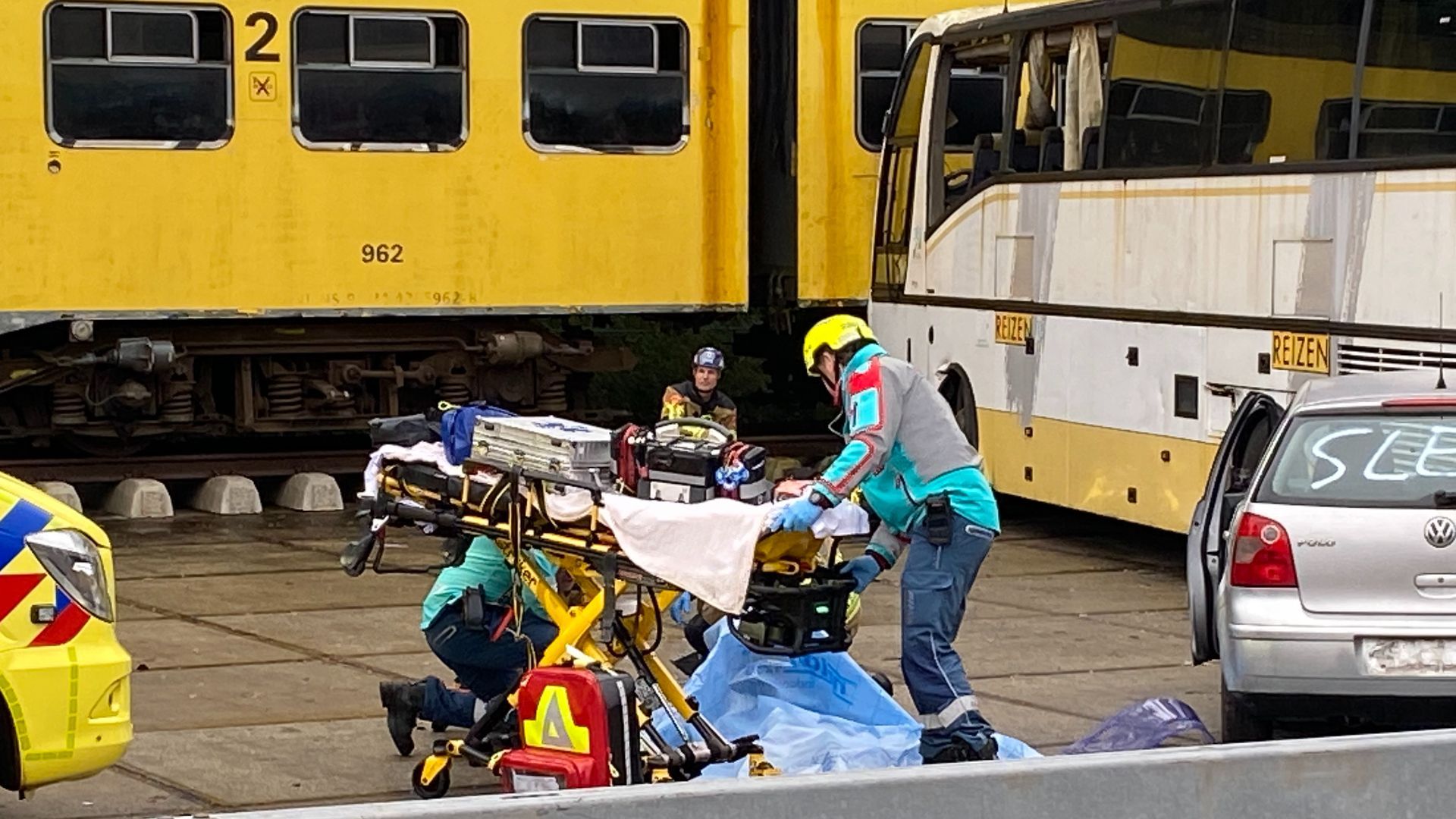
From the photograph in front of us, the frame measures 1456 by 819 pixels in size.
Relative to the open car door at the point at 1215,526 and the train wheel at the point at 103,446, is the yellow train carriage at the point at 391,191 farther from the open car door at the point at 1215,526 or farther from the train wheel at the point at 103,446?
the open car door at the point at 1215,526

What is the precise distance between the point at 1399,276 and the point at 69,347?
27.9 feet

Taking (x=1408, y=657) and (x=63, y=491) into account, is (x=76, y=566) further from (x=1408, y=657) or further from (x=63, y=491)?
(x=63, y=491)

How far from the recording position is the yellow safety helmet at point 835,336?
868 centimetres

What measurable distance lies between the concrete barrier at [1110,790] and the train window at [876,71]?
42.4 feet

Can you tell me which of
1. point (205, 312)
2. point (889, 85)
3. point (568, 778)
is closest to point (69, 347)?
point (205, 312)

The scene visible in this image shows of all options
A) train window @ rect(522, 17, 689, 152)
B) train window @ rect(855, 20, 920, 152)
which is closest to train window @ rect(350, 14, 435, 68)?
train window @ rect(522, 17, 689, 152)

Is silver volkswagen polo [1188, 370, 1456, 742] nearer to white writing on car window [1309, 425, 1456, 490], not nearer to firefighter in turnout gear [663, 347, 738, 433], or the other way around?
white writing on car window [1309, 425, 1456, 490]

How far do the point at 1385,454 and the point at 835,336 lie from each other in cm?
191

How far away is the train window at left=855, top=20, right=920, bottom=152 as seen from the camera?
17.9m

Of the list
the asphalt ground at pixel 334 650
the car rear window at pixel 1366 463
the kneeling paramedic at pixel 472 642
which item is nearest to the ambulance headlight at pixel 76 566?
the asphalt ground at pixel 334 650

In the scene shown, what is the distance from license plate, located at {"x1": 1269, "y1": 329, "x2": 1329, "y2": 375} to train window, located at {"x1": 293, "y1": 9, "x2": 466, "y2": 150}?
19.7ft

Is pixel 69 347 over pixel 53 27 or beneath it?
beneath

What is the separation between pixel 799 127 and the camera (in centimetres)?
1775

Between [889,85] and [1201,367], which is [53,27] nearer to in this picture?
[889,85]
